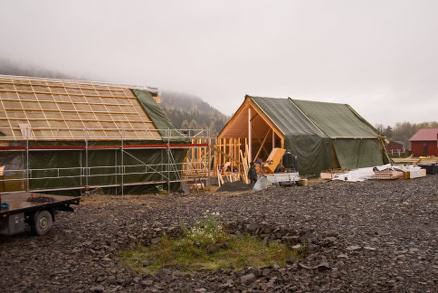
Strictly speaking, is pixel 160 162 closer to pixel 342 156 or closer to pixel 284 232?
pixel 284 232

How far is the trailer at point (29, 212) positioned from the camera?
823 centimetres

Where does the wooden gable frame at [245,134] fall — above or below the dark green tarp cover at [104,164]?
above

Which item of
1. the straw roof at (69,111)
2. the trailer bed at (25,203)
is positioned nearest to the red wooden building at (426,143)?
the straw roof at (69,111)

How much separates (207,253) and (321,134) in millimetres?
18298

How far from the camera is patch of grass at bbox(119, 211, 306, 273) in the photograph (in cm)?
777

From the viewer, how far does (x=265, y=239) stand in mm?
9133

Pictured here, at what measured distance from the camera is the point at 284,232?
9.34 metres

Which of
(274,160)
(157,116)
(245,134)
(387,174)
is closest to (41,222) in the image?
(157,116)

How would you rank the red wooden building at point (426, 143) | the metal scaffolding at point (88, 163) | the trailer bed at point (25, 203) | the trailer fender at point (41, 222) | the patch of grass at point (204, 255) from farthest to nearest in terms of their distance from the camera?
the red wooden building at point (426, 143) → the metal scaffolding at point (88, 163) → the trailer fender at point (41, 222) → the trailer bed at point (25, 203) → the patch of grass at point (204, 255)

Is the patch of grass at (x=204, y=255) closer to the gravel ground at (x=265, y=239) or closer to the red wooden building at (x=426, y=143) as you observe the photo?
the gravel ground at (x=265, y=239)

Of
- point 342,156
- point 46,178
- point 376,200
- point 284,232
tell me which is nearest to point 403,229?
point 284,232

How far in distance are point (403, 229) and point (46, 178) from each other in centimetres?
1375

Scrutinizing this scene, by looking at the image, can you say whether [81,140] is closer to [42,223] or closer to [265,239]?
[42,223]

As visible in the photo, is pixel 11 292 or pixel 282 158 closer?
pixel 11 292
